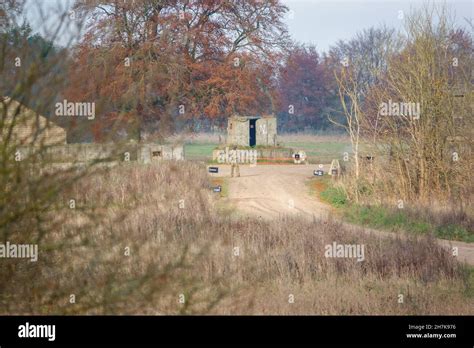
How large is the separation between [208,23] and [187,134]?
36.0 m

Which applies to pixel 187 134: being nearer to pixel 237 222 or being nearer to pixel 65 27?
pixel 65 27

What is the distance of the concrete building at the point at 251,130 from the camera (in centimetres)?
4550

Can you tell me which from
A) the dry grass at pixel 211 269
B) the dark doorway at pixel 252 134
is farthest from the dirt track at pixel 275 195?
the dark doorway at pixel 252 134

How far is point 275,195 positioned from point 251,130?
21.9 metres

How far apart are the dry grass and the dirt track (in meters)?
3.54

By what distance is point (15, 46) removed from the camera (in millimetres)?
6910

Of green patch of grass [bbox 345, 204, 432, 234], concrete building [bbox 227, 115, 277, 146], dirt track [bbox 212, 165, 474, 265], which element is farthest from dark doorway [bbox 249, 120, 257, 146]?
green patch of grass [bbox 345, 204, 432, 234]

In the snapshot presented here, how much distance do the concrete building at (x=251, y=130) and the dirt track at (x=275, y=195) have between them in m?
10.9

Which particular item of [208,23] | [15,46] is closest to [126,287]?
[15,46]

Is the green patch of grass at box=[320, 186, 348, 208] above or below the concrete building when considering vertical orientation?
below

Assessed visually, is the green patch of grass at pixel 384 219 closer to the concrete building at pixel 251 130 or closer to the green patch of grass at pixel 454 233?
the green patch of grass at pixel 454 233

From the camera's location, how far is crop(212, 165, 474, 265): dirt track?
21642 millimetres

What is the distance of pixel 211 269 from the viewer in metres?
11.7

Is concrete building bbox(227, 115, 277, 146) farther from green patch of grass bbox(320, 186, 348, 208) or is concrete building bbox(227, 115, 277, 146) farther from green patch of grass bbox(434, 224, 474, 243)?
green patch of grass bbox(434, 224, 474, 243)
